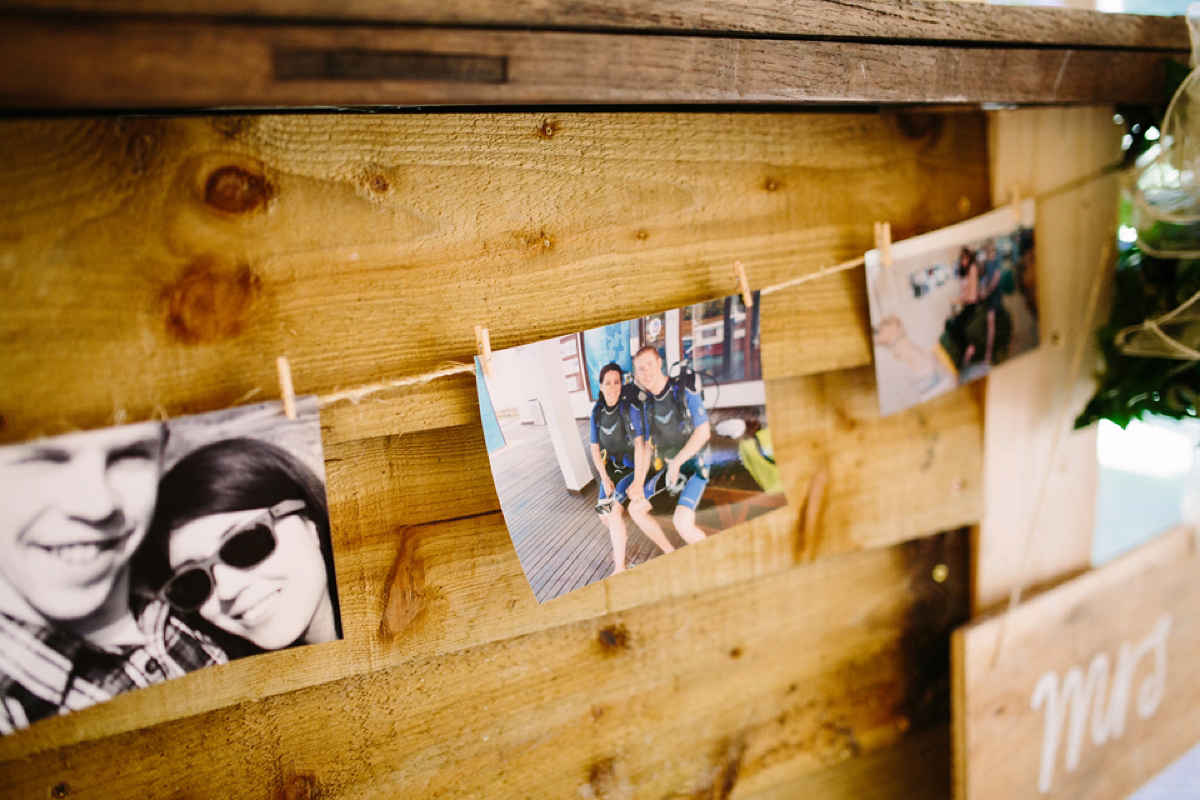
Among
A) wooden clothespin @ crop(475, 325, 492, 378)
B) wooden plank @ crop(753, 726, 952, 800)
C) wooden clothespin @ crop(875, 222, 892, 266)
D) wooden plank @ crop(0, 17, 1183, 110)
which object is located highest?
wooden plank @ crop(0, 17, 1183, 110)

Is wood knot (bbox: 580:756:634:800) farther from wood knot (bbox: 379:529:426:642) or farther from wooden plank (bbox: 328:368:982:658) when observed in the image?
wood knot (bbox: 379:529:426:642)

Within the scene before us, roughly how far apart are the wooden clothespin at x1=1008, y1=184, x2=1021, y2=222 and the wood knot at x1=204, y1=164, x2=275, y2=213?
84 centimetres

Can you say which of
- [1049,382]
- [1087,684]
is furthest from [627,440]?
[1087,684]

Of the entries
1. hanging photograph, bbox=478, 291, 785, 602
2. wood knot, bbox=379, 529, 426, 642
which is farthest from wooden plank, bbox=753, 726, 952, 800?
wood knot, bbox=379, 529, 426, 642

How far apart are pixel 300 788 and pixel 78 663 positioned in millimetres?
265

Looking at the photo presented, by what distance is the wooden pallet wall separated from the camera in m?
0.56

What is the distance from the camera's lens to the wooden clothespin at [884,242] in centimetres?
74

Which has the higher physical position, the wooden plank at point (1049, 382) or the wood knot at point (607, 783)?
the wooden plank at point (1049, 382)

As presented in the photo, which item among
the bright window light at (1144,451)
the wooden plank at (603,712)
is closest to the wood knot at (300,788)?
the wooden plank at (603,712)

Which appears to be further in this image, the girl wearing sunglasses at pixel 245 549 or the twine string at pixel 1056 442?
the twine string at pixel 1056 442

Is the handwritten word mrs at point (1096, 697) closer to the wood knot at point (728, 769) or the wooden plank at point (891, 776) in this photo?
the wooden plank at point (891, 776)

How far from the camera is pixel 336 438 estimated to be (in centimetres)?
62

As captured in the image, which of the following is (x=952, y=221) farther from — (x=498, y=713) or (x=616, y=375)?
(x=498, y=713)

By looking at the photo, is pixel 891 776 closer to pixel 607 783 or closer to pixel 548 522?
pixel 607 783
